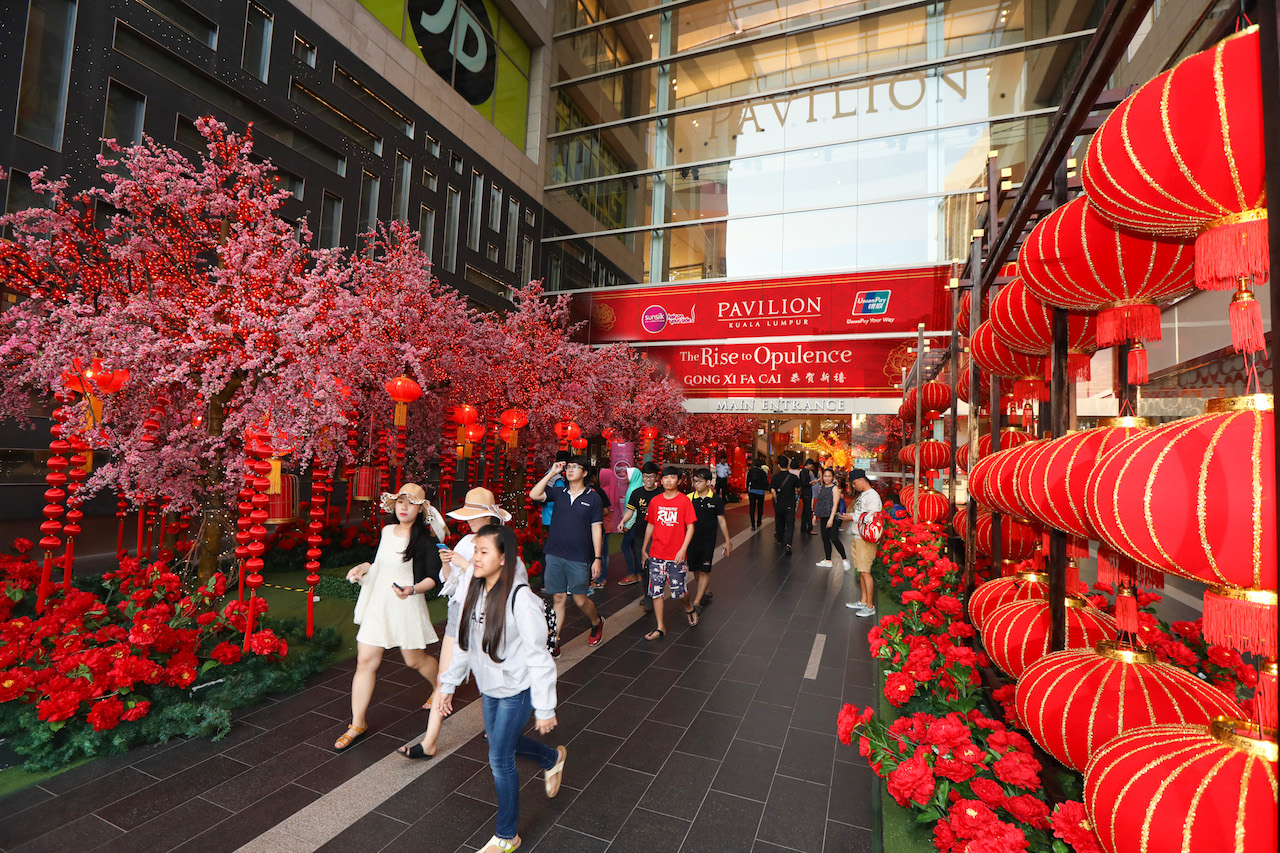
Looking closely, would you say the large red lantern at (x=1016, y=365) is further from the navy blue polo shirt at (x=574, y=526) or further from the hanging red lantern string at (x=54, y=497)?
the hanging red lantern string at (x=54, y=497)

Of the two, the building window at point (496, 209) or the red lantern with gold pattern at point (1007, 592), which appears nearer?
the red lantern with gold pattern at point (1007, 592)

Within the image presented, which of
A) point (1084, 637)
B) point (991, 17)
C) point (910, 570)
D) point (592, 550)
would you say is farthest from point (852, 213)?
point (1084, 637)

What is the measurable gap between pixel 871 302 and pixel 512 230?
11447 millimetres

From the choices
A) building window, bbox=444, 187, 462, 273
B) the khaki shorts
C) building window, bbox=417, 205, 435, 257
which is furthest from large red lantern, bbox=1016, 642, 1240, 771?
building window, bbox=444, 187, 462, 273

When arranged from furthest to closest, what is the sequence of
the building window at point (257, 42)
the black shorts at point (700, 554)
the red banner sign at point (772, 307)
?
the red banner sign at point (772, 307) < the building window at point (257, 42) < the black shorts at point (700, 554)

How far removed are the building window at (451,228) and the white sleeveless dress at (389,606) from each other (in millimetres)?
14594

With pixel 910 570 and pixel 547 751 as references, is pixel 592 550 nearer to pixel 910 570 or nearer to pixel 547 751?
pixel 547 751

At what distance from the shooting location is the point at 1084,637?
9.22 ft

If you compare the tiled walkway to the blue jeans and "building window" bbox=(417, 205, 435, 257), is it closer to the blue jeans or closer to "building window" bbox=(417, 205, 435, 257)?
the blue jeans

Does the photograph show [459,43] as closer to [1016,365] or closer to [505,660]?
[1016,365]

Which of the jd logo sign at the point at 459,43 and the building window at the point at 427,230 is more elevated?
the jd logo sign at the point at 459,43

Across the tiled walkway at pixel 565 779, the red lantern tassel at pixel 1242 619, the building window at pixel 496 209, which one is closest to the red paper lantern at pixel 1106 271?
the red lantern tassel at pixel 1242 619

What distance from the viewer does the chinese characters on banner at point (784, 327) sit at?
1609 centimetres

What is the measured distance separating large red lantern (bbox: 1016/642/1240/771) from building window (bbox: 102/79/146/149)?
13742 millimetres
